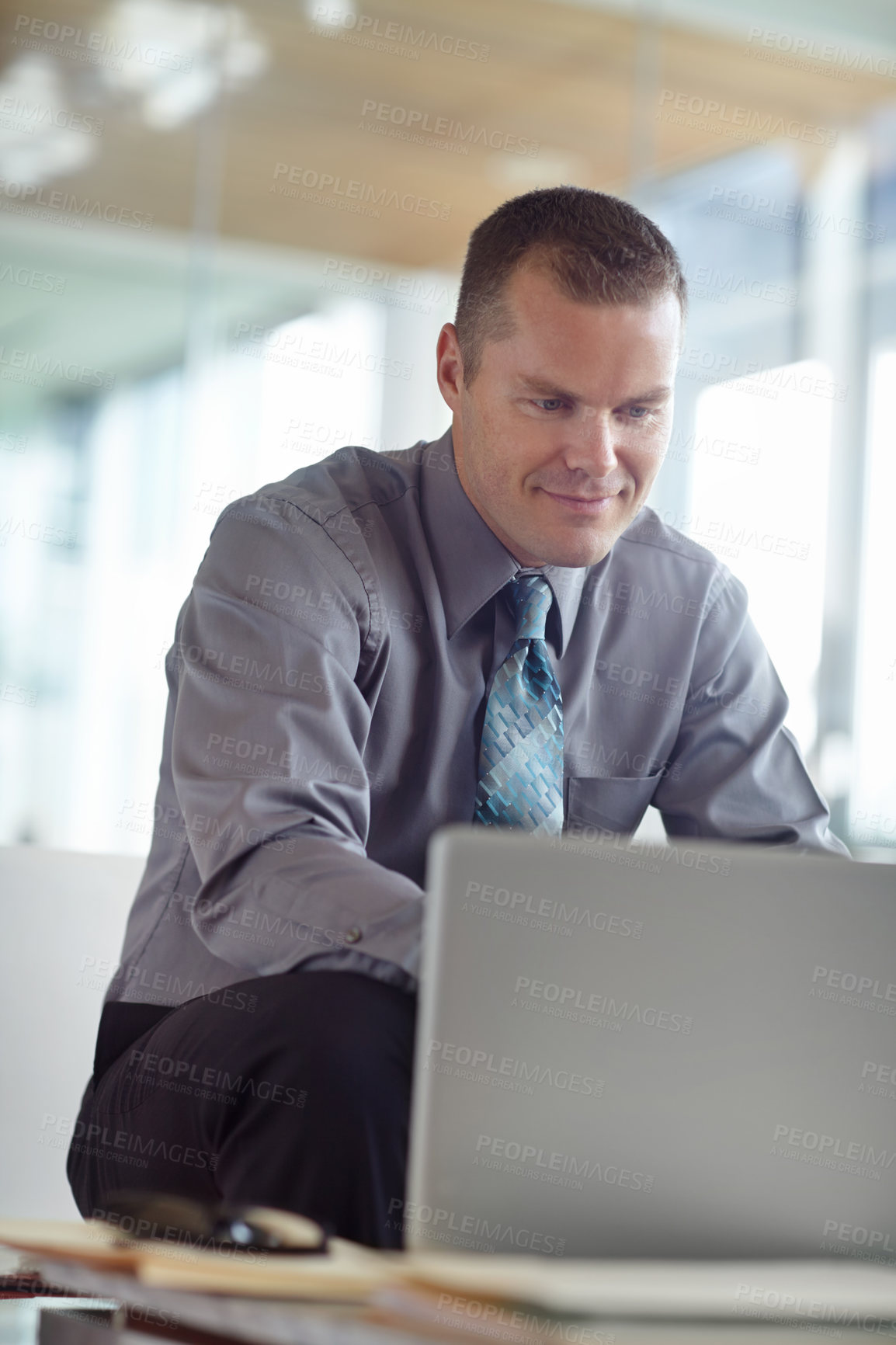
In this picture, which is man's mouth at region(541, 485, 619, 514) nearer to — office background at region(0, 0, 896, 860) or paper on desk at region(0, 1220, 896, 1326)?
paper on desk at region(0, 1220, 896, 1326)

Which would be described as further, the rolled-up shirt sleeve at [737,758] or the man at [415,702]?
the rolled-up shirt sleeve at [737,758]

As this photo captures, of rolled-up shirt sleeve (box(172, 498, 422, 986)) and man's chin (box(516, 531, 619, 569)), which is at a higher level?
man's chin (box(516, 531, 619, 569))

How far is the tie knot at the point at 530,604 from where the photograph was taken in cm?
148

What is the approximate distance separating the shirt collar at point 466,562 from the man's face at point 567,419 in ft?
0.07

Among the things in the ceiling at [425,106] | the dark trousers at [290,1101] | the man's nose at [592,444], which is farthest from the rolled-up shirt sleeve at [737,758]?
the ceiling at [425,106]

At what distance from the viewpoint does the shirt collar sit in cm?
146

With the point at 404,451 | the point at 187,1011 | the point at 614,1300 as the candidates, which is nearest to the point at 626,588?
the point at 404,451

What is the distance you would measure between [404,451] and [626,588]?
30 centimetres

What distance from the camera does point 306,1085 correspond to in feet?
3.16

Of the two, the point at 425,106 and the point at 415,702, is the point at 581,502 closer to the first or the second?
the point at 415,702

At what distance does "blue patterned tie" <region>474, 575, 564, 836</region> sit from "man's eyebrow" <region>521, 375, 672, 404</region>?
0.21 meters

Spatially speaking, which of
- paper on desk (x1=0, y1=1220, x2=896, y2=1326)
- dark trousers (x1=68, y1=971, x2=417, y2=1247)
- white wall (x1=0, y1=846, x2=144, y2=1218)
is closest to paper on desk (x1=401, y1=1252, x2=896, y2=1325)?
paper on desk (x1=0, y1=1220, x2=896, y2=1326)

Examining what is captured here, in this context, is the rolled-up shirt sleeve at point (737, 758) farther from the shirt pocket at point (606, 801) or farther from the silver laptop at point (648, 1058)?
the silver laptop at point (648, 1058)

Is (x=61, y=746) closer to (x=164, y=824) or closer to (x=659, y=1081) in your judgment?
(x=164, y=824)
